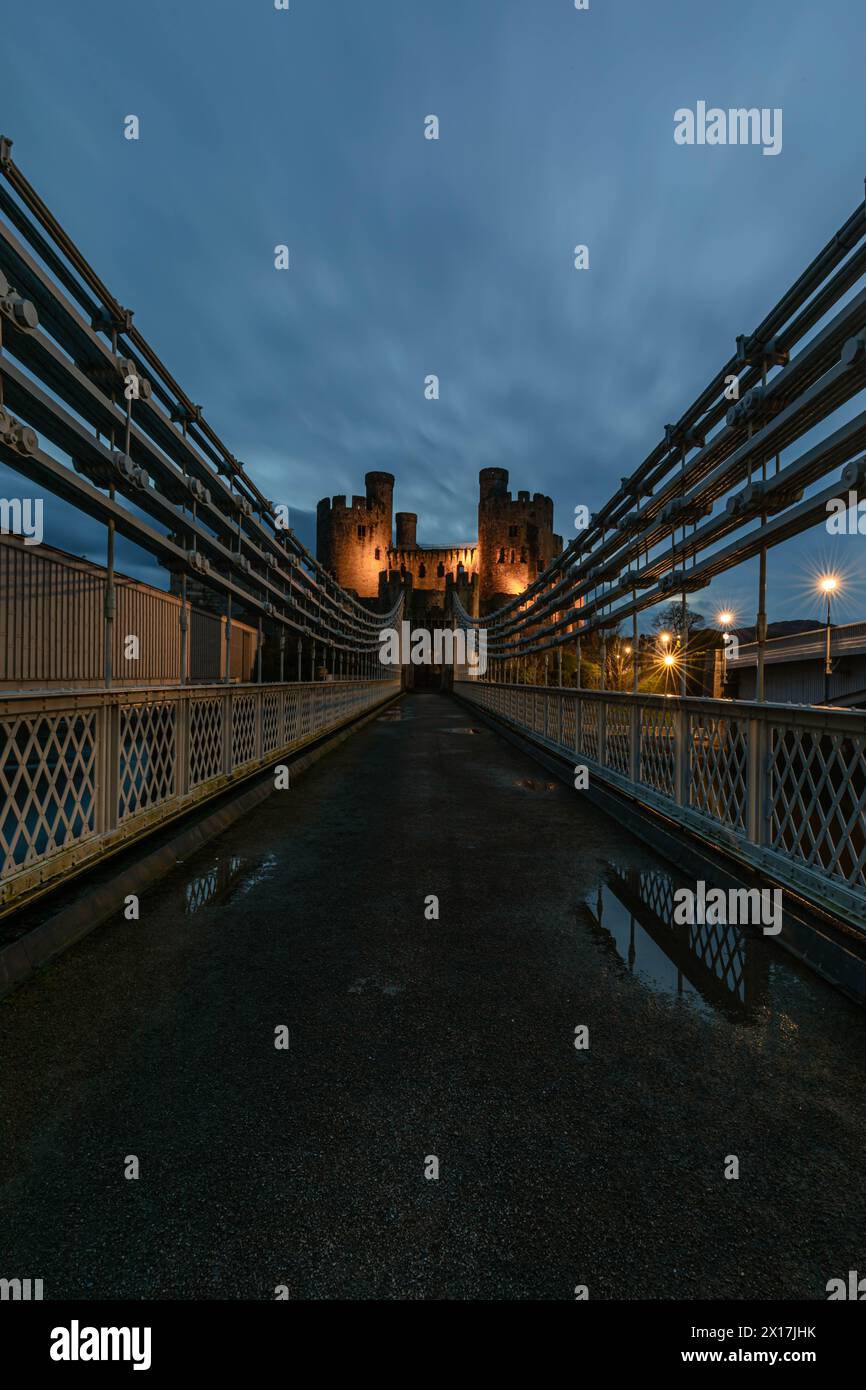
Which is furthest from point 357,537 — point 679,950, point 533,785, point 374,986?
point 374,986

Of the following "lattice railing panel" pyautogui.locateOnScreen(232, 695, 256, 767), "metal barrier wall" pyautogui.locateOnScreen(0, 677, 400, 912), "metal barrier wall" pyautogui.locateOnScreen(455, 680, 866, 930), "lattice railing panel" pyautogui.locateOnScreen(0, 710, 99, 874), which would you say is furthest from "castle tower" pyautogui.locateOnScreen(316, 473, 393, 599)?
"lattice railing panel" pyautogui.locateOnScreen(0, 710, 99, 874)

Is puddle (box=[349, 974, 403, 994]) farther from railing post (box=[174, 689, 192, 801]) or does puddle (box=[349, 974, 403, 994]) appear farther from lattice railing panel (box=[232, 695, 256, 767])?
lattice railing panel (box=[232, 695, 256, 767])

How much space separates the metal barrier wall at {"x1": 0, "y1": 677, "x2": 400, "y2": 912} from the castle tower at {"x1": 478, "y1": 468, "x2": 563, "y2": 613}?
62294 mm

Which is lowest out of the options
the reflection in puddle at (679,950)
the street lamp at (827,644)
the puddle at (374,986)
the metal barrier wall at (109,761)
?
the puddle at (374,986)

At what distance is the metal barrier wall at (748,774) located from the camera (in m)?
3.26

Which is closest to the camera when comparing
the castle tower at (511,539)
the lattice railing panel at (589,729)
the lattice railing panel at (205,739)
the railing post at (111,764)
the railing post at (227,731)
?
the railing post at (111,764)

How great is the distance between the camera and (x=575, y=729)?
9359mm

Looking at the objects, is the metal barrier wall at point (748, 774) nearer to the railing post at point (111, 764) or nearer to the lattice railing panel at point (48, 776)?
the lattice railing panel at point (48, 776)

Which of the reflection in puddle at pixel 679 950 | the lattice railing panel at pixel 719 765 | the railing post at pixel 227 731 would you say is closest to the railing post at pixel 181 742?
the railing post at pixel 227 731

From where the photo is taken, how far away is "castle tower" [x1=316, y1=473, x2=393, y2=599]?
74.4 m

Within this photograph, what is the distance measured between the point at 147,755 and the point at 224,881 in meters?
1.43

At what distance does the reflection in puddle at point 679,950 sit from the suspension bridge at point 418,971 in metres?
0.03

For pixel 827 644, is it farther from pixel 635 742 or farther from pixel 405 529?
pixel 405 529

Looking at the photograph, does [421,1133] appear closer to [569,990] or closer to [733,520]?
[569,990]
